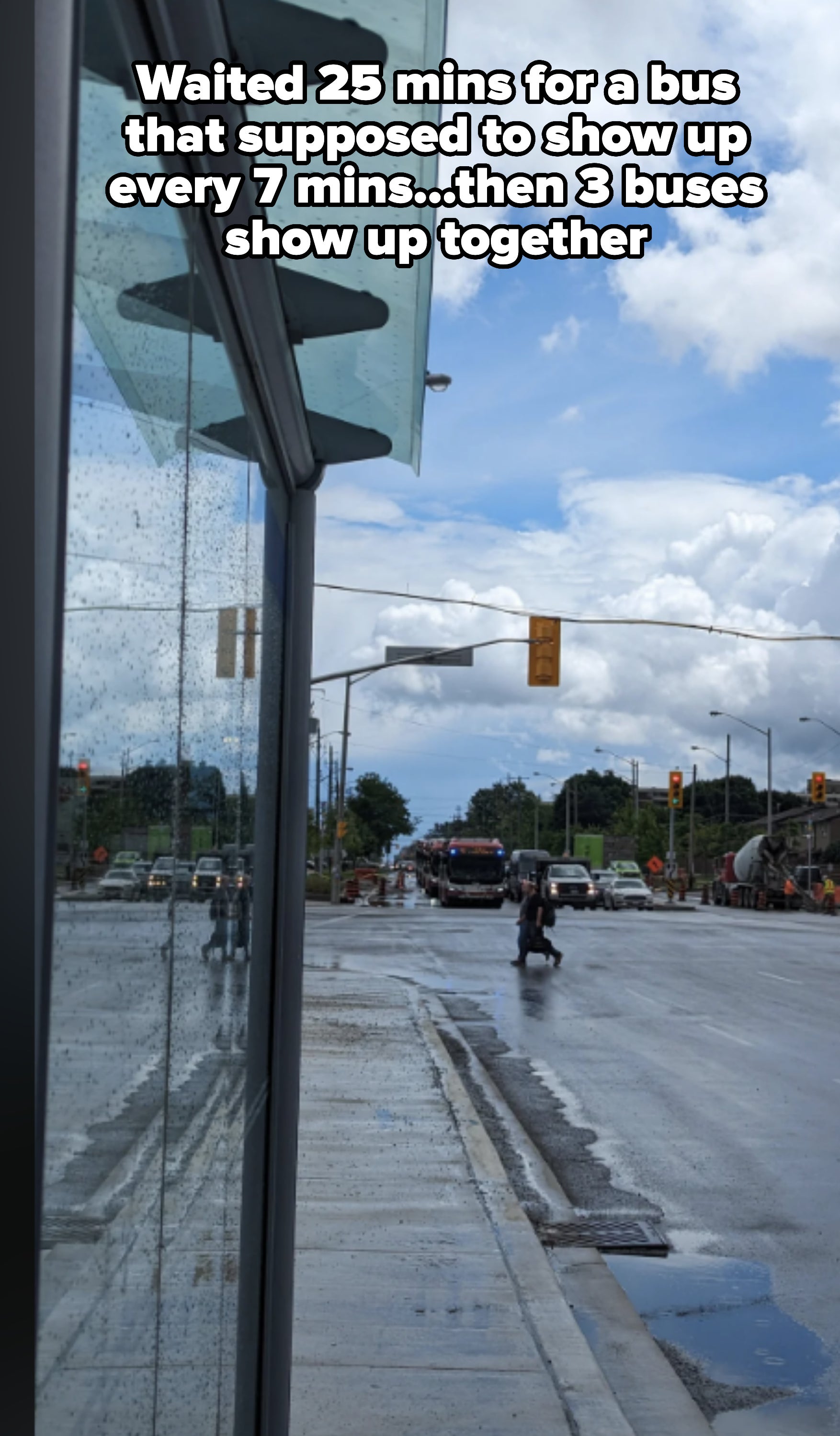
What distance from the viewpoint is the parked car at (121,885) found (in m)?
1.53

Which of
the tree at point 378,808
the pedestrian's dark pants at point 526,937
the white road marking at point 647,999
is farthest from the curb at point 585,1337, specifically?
the tree at point 378,808

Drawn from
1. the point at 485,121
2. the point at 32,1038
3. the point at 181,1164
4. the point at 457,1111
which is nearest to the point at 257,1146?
the point at 181,1164

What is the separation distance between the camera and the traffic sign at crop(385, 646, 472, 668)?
33.2 meters

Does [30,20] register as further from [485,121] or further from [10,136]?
[485,121]

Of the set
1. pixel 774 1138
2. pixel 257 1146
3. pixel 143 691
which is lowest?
pixel 774 1138

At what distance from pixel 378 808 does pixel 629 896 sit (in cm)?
5397

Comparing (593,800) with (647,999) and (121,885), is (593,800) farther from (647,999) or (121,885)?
(121,885)

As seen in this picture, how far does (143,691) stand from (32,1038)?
2.23ft

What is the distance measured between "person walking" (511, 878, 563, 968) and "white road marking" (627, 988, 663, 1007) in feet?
15.1

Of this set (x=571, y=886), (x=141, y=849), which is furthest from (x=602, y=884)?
(x=141, y=849)

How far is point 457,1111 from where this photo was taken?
38.7ft

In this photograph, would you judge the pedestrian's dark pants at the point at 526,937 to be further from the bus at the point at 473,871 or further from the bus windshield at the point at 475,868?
the bus windshield at the point at 475,868

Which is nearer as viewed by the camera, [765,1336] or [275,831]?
[275,831]

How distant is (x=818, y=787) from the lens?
58.4 metres
